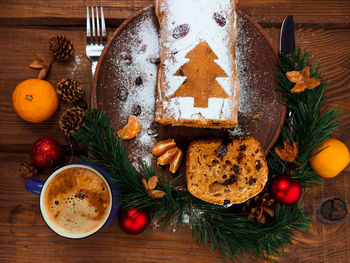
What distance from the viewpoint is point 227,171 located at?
1.52 m

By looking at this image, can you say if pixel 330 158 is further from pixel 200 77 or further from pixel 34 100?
pixel 34 100

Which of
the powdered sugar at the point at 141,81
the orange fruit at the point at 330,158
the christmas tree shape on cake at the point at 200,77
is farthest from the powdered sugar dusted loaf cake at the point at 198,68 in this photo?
the orange fruit at the point at 330,158

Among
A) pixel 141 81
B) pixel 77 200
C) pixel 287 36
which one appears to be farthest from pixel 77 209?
pixel 287 36

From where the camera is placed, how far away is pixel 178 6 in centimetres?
149

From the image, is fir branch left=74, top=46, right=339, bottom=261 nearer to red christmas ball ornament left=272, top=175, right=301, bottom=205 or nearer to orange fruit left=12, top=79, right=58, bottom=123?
red christmas ball ornament left=272, top=175, right=301, bottom=205

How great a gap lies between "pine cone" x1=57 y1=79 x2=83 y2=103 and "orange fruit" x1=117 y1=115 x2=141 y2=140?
1.06 feet

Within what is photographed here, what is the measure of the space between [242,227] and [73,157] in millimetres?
1000

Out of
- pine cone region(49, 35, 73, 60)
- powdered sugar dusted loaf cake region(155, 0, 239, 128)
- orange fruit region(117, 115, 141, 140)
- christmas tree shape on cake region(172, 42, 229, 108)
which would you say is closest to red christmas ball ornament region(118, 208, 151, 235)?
orange fruit region(117, 115, 141, 140)

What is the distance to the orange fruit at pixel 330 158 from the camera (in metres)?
1.56

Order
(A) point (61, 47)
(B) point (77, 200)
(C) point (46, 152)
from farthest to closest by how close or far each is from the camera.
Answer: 1. (A) point (61, 47)
2. (C) point (46, 152)
3. (B) point (77, 200)

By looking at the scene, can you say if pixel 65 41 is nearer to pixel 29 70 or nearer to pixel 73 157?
pixel 29 70

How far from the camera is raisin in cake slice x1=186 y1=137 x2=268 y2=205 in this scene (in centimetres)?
150

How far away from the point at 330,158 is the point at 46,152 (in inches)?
57.8

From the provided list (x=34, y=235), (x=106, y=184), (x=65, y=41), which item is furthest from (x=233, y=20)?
(x=34, y=235)
